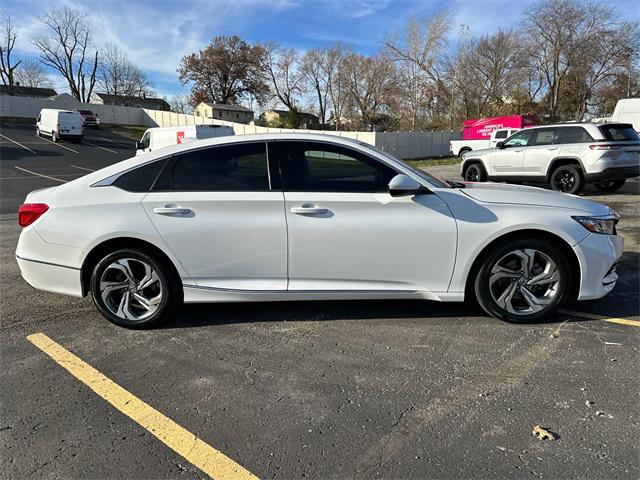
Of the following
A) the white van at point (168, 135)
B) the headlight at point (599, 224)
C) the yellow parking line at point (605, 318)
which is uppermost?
the white van at point (168, 135)

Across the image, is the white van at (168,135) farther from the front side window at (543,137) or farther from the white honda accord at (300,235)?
the white honda accord at (300,235)

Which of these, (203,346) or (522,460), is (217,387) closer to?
(203,346)

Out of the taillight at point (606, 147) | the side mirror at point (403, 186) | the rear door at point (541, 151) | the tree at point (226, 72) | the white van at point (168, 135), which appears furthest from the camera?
the tree at point (226, 72)

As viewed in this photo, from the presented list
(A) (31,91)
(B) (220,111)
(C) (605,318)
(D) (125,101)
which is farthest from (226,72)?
→ (C) (605,318)

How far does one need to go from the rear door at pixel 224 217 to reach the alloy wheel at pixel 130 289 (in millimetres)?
330

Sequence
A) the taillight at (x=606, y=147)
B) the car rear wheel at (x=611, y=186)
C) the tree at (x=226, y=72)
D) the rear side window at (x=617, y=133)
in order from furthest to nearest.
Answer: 1. the tree at (x=226, y=72)
2. the car rear wheel at (x=611, y=186)
3. the rear side window at (x=617, y=133)
4. the taillight at (x=606, y=147)

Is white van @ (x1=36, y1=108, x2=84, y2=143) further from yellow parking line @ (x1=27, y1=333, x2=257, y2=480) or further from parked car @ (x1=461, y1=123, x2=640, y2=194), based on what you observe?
yellow parking line @ (x1=27, y1=333, x2=257, y2=480)

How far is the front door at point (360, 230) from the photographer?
338 centimetres

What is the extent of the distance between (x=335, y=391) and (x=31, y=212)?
2.85 meters

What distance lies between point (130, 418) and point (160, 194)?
1.71 m

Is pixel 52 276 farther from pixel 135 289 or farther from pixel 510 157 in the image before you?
pixel 510 157

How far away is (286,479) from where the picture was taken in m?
2.03

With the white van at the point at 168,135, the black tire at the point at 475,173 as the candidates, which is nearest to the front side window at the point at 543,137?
the black tire at the point at 475,173

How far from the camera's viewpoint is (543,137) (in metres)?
10.4
